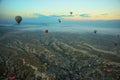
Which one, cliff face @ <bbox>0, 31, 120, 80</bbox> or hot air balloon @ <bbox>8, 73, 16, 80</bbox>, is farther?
cliff face @ <bbox>0, 31, 120, 80</bbox>

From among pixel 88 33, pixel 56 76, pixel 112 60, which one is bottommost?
pixel 56 76

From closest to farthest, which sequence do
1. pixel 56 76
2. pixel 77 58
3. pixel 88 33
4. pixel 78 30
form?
pixel 56 76 < pixel 77 58 < pixel 88 33 < pixel 78 30

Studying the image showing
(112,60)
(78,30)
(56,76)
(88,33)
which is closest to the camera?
(56,76)

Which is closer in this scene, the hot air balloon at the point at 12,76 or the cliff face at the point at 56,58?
the hot air balloon at the point at 12,76

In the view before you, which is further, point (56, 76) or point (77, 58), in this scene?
point (77, 58)

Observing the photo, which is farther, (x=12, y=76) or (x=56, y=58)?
(x=56, y=58)

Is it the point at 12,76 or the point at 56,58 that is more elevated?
the point at 56,58

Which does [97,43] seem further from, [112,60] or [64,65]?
[64,65]

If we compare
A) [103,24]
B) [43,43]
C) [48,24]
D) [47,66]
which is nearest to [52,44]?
[43,43]
